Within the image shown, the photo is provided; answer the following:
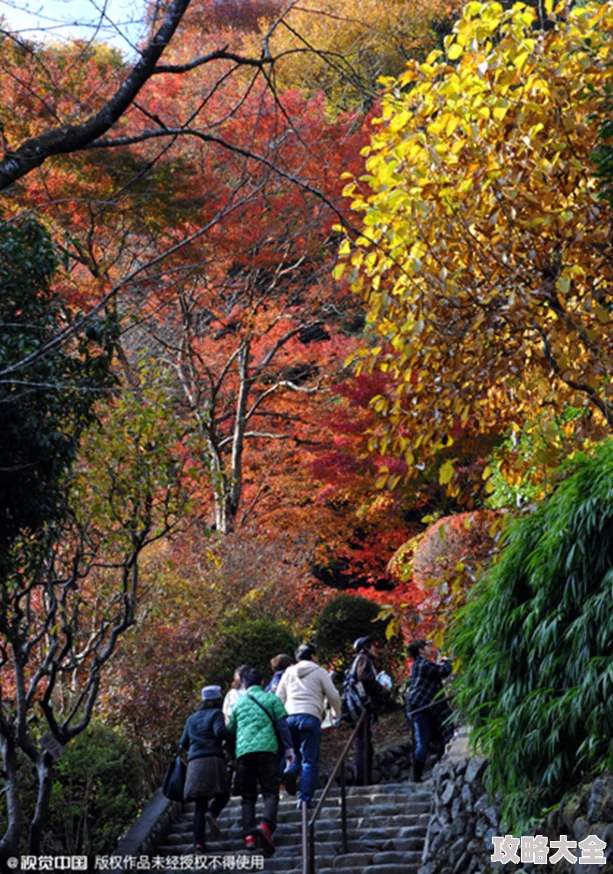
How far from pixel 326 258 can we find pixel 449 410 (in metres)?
13.3

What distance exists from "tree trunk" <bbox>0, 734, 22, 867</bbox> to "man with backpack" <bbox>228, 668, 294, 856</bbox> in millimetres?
2236

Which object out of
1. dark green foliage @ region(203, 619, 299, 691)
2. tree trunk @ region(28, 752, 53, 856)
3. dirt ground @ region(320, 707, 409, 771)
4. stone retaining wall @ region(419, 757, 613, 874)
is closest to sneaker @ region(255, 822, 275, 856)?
stone retaining wall @ region(419, 757, 613, 874)

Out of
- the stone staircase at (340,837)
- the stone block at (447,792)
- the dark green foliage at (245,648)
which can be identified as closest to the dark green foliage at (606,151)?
the stone block at (447,792)

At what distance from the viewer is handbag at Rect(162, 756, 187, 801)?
9.41 metres

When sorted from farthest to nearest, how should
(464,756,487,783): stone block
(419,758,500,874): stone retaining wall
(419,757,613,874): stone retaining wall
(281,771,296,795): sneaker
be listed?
(281,771,296,795): sneaker
(464,756,487,783): stone block
(419,758,500,874): stone retaining wall
(419,757,613,874): stone retaining wall

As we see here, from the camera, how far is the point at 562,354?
5.96 m

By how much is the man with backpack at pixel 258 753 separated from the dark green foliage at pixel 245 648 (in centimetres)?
444

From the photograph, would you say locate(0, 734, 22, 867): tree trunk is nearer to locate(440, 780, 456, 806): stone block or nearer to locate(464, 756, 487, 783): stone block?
locate(440, 780, 456, 806): stone block

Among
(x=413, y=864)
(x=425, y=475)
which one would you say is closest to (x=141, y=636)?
(x=413, y=864)

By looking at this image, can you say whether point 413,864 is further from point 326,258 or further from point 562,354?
point 326,258

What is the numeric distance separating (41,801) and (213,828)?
2562mm

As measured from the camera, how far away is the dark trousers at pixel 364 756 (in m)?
11.6

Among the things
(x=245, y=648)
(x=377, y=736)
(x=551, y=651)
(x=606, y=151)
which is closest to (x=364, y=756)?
(x=245, y=648)

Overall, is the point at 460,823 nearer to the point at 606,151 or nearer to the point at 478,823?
the point at 478,823
